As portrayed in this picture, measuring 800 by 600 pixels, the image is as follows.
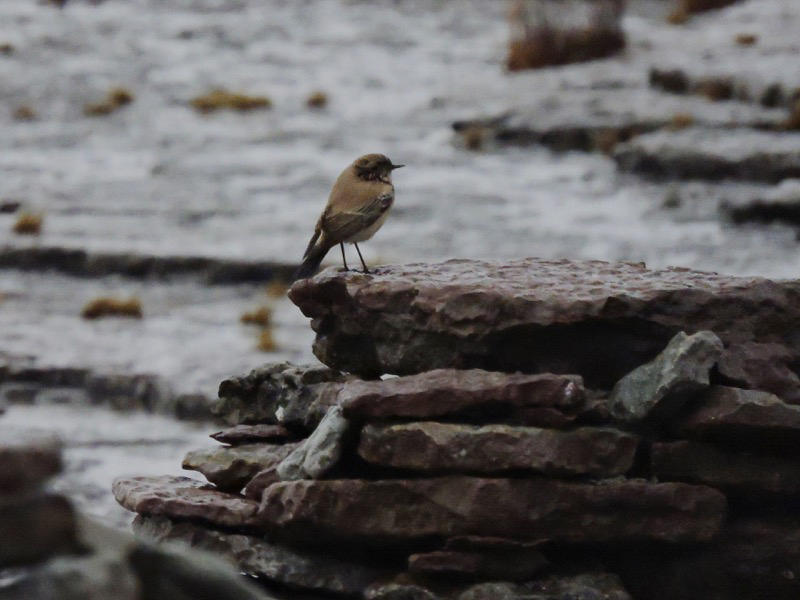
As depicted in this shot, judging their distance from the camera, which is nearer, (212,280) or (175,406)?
(175,406)

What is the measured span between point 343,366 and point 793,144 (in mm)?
10709

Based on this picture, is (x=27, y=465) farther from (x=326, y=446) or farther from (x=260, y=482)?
(x=260, y=482)

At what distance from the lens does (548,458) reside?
19.8ft

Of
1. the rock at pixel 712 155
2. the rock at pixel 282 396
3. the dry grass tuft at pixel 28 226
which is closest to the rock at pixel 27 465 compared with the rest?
the rock at pixel 282 396

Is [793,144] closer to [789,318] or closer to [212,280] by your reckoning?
[212,280]

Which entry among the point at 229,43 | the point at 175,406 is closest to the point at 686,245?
the point at 175,406

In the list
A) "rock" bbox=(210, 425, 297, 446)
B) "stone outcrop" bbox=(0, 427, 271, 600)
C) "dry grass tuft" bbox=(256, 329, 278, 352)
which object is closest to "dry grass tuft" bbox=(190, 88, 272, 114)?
"dry grass tuft" bbox=(256, 329, 278, 352)

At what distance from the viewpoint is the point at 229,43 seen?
25.8 metres

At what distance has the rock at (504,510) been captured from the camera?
603cm

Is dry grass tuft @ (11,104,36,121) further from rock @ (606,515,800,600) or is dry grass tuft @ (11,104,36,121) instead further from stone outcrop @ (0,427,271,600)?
stone outcrop @ (0,427,271,600)

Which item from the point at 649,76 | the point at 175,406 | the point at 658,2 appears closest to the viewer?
the point at 175,406

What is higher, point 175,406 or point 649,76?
point 649,76

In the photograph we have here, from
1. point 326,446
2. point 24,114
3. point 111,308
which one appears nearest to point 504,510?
point 326,446

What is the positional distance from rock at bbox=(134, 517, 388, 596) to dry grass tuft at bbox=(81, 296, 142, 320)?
8.04m
